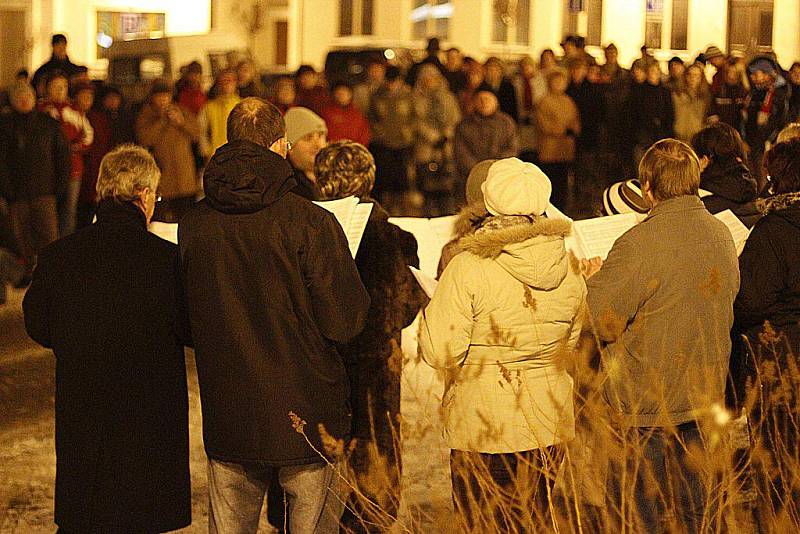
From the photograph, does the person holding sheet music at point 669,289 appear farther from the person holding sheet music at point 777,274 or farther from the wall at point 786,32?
the wall at point 786,32

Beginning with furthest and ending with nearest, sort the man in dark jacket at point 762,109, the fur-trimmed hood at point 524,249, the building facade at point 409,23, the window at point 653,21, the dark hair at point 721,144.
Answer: the window at point 653,21, the building facade at point 409,23, the man in dark jacket at point 762,109, the dark hair at point 721,144, the fur-trimmed hood at point 524,249

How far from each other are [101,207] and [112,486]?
3.07ft

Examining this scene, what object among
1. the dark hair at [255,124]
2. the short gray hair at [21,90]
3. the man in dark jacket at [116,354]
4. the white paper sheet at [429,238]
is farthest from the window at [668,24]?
the man in dark jacket at [116,354]

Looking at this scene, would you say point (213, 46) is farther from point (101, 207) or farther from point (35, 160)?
point (101, 207)

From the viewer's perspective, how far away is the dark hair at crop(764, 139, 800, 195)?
5484 mm

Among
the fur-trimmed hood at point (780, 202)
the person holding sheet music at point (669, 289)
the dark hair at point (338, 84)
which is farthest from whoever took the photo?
the dark hair at point (338, 84)

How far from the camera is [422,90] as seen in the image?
1541 cm

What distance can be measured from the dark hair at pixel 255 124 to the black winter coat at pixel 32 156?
879cm

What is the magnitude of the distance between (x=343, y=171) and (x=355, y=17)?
28.5 metres

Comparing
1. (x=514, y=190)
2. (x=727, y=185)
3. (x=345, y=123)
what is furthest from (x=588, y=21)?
(x=514, y=190)

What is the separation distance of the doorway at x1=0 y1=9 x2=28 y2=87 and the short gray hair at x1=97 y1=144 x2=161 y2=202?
91.2 feet

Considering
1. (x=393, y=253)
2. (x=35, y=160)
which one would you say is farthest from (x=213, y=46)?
(x=393, y=253)

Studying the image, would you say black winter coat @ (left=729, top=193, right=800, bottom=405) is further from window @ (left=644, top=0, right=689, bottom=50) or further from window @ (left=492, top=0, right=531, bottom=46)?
window @ (left=644, top=0, right=689, bottom=50)

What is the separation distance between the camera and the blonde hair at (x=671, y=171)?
511cm
